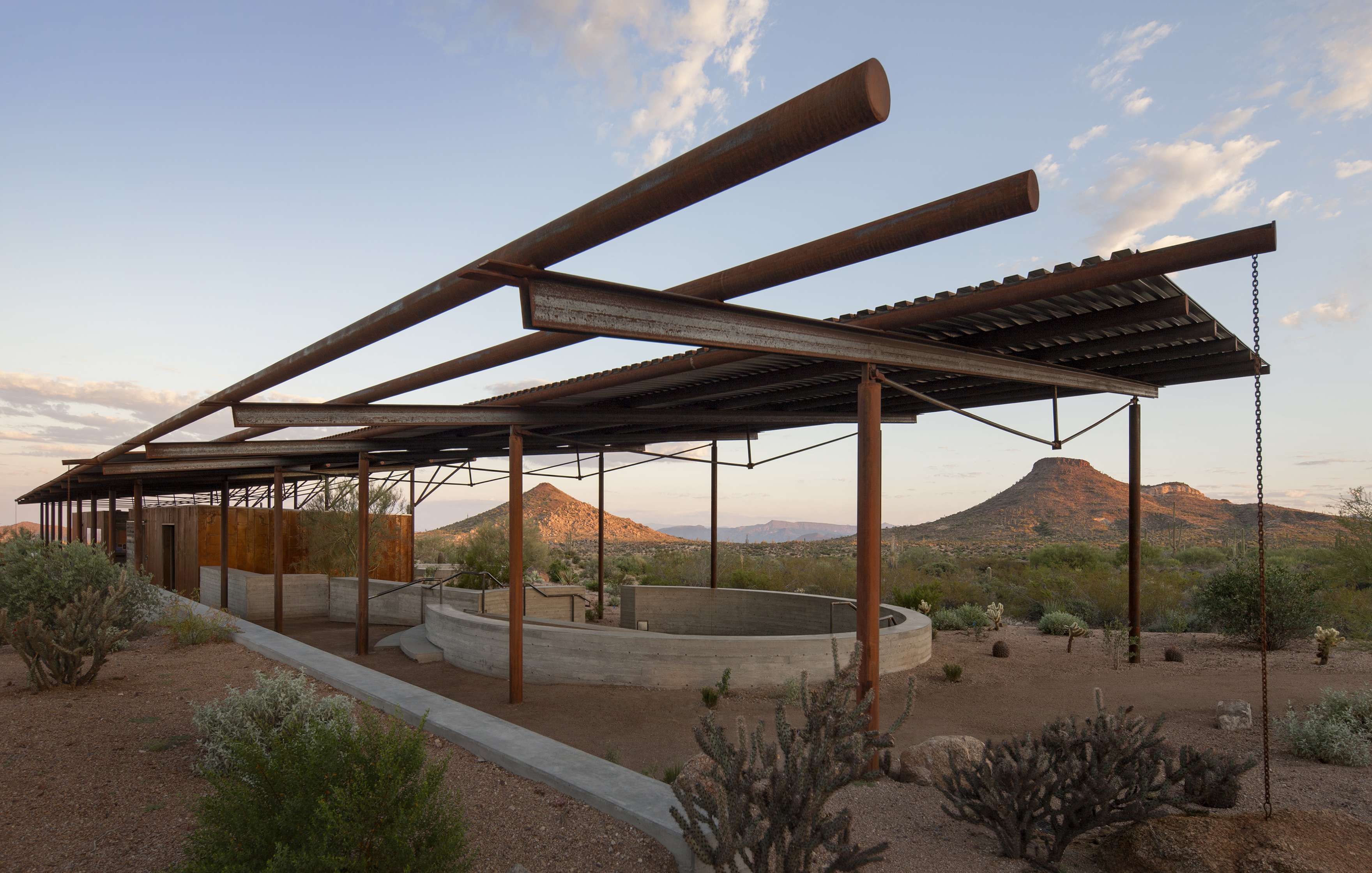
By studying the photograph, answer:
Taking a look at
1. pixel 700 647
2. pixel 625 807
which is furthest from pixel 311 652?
pixel 625 807

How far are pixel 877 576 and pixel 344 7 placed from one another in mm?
6848

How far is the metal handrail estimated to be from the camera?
10492 mm

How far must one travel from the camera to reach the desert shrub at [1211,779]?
13.3ft

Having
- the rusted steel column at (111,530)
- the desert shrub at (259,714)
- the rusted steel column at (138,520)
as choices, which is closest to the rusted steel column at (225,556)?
the rusted steel column at (138,520)

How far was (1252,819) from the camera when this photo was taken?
11.9 feet

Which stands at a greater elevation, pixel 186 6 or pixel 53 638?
pixel 186 6

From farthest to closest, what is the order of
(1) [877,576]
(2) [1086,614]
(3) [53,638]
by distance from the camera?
(2) [1086,614]
(3) [53,638]
(1) [877,576]

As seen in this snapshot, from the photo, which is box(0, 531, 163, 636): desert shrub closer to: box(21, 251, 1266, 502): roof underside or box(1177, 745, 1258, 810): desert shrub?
box(21, 251, 1266, 502): roof underside

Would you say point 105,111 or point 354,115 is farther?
point 354,115

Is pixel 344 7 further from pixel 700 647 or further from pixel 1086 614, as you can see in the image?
pixel 1086 614

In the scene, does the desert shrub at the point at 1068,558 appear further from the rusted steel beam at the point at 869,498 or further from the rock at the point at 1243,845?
the rock at the point at 1243,845

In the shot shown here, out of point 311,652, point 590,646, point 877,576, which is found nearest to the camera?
point 877,576

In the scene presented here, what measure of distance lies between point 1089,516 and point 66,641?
185ft

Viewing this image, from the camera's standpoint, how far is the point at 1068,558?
2333 centimetres
